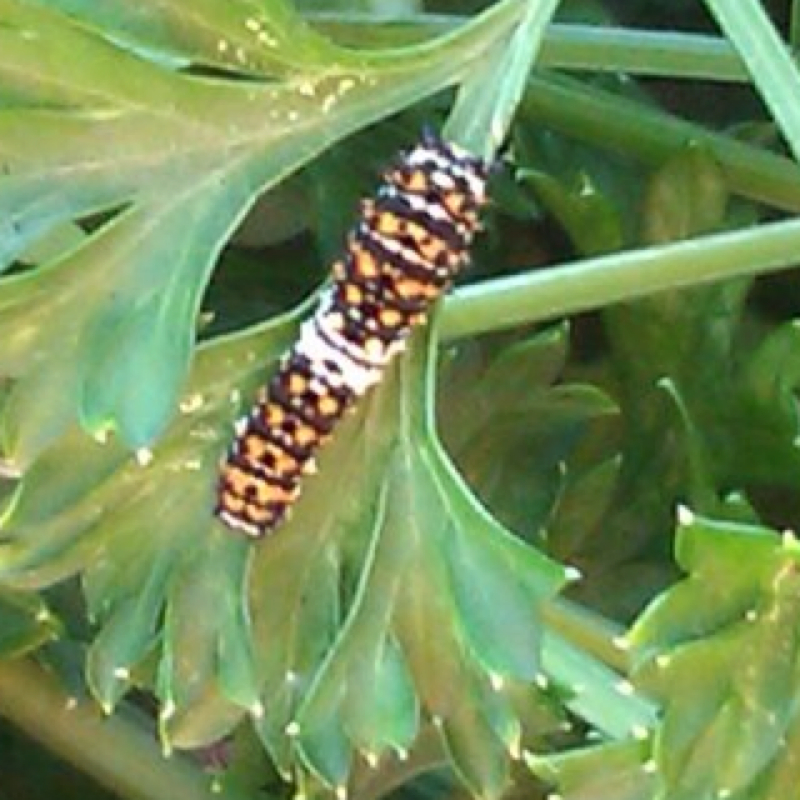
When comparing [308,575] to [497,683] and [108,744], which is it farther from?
[108,744]

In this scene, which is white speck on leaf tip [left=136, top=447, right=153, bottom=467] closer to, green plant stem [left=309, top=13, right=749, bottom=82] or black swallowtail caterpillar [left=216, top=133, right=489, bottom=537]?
black swallowtail caterpillar [left=216, top=133, right=489, bottom=537]

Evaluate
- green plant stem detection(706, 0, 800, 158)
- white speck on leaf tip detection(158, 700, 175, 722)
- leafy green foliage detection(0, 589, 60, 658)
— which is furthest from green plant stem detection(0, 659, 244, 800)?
green plant stem detection(706, 0, 800, 158)

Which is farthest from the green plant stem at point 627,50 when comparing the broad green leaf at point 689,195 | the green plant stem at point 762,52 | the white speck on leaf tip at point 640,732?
the white speck on leaf tip at point 640,732

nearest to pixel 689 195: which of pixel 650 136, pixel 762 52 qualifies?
A: pixel 650 136

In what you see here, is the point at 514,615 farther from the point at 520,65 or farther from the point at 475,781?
the point at 520,65

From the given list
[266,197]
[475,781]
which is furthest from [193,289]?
[266,197]
